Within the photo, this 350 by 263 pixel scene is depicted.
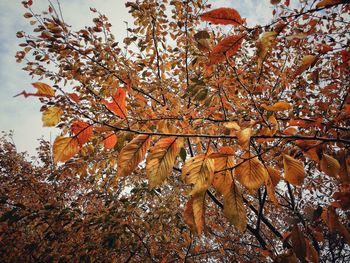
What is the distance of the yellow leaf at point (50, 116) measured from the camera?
0.74 m

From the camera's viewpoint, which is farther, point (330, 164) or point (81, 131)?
point (330, 164)

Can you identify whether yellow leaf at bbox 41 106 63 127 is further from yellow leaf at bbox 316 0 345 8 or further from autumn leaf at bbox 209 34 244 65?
yellow leaf at bbox 316 0 345 8

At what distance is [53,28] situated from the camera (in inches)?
115

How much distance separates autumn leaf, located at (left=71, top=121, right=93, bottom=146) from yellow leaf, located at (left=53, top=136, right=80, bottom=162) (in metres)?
0.02

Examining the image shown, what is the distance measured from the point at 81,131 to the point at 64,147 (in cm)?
8

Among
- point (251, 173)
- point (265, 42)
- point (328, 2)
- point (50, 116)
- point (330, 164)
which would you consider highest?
point (328, 2)

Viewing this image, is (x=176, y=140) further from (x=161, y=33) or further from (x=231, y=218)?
(x=161, y=33)

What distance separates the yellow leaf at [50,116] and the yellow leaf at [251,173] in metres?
0.67

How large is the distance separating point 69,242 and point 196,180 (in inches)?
208

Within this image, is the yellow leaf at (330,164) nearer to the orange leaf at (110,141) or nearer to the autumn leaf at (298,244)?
the autumn leaf at (298,244)

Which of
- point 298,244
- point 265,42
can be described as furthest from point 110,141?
point 298,244

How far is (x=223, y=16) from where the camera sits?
69 cm

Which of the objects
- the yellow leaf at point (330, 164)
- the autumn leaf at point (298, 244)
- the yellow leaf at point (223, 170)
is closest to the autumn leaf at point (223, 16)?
the yellow leaf at point (223, 170)

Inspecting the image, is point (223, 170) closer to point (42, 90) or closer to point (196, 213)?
point (196, 213)
